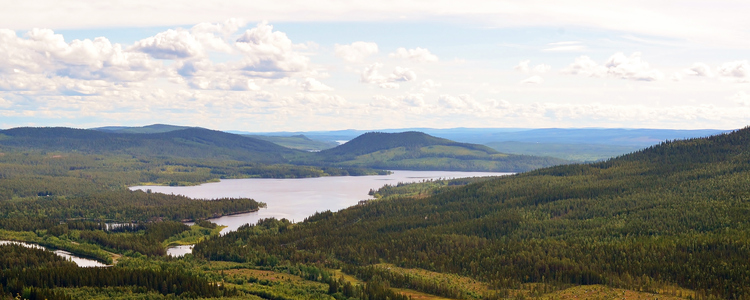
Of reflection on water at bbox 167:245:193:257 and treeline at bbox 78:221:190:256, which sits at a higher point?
treeline at bbox 78:221:190:256

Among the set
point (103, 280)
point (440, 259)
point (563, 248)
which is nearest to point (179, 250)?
point (103, 280)

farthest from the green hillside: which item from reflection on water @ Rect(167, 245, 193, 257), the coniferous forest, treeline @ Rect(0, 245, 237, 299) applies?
treeline @ Rect(0, 245, 237, 299)

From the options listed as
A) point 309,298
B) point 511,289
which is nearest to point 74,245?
point 309,298

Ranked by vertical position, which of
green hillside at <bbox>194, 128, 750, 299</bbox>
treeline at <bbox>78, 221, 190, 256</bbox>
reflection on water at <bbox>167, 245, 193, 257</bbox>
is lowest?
reflection on water at <bbox>167, 245, 193, 257</bbox>

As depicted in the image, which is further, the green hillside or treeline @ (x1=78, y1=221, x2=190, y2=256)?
treeline @ (x1=78, y1=221, x2=190, y2=256)

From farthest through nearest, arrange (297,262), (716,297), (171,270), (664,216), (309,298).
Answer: (664,216), (297,262), (171,270), (309,298), (716,297)

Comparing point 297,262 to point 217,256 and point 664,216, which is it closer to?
point 217,256

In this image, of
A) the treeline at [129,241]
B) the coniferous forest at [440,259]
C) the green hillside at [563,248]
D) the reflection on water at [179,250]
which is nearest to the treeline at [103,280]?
the coniferous forest at [440,259]

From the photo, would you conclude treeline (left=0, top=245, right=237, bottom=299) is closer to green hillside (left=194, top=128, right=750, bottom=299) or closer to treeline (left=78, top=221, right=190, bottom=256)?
green hillside (left=194, top=128, right=750, bottom=299)
